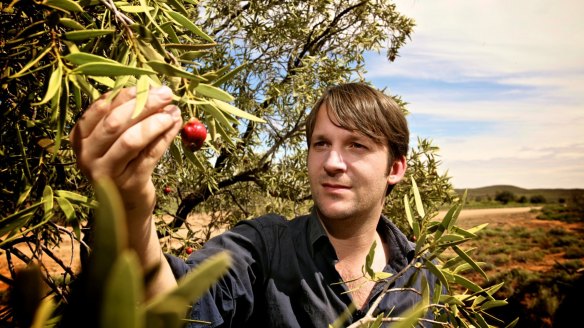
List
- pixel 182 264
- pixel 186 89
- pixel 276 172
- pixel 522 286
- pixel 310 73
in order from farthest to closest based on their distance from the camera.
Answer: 1. pixel 522 286
2. pixel 276 172
3. pixel 310 73
4. pixel 182 264
5. pixel 186 89

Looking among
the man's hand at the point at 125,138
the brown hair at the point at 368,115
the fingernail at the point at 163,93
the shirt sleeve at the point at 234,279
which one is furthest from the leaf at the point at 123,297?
the brown hair at the point at 368,115

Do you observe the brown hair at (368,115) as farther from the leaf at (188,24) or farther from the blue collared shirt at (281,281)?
the leaf at (188,24)

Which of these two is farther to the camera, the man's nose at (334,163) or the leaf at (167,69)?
the man's nose at (334,163)

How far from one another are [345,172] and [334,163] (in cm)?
9

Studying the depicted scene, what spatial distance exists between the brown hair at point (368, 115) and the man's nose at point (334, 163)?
0.18 m

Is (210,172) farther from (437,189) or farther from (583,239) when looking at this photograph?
(583,239)

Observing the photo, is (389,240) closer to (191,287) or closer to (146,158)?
(146,158)

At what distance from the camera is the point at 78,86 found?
3.09 feet

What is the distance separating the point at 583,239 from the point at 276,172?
23658 millimetres

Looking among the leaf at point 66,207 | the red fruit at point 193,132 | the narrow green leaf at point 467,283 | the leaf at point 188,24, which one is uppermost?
the leaf at point 188,24

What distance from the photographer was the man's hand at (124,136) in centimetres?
70

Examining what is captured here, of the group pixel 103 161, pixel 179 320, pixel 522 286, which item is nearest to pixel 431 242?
pixel 103 161

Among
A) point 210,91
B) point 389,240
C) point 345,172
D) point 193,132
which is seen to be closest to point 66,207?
point 193,132

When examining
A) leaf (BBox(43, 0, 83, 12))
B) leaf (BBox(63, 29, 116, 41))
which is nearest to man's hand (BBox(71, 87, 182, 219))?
leaf (BBox(63, 29, 116, 41))
